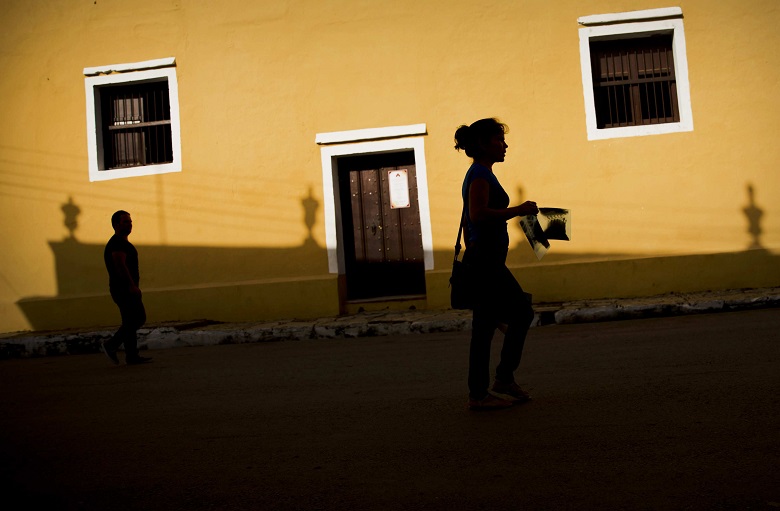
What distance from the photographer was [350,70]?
38.9ft

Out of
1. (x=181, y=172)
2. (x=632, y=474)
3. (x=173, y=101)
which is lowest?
(x=632, y=474)

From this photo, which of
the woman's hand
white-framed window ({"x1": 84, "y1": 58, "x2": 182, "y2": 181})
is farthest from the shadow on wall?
the woman's hand

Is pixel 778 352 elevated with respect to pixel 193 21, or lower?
lower

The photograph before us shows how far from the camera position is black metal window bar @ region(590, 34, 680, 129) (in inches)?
455

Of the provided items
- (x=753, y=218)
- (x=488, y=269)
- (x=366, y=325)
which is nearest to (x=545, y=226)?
(x=488, y=269)

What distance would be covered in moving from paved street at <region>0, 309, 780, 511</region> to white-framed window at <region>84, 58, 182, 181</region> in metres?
6.09

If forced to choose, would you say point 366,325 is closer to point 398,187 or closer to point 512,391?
point 398,187

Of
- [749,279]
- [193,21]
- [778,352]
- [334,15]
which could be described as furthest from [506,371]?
[193,21]

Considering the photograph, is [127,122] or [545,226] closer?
[545,226]

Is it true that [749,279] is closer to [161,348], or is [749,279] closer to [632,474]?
[161,348]

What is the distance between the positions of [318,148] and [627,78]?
4584mm

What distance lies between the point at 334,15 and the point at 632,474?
10072mm

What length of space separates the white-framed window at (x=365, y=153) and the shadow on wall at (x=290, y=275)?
19cm

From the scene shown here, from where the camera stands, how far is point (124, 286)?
8281mm
